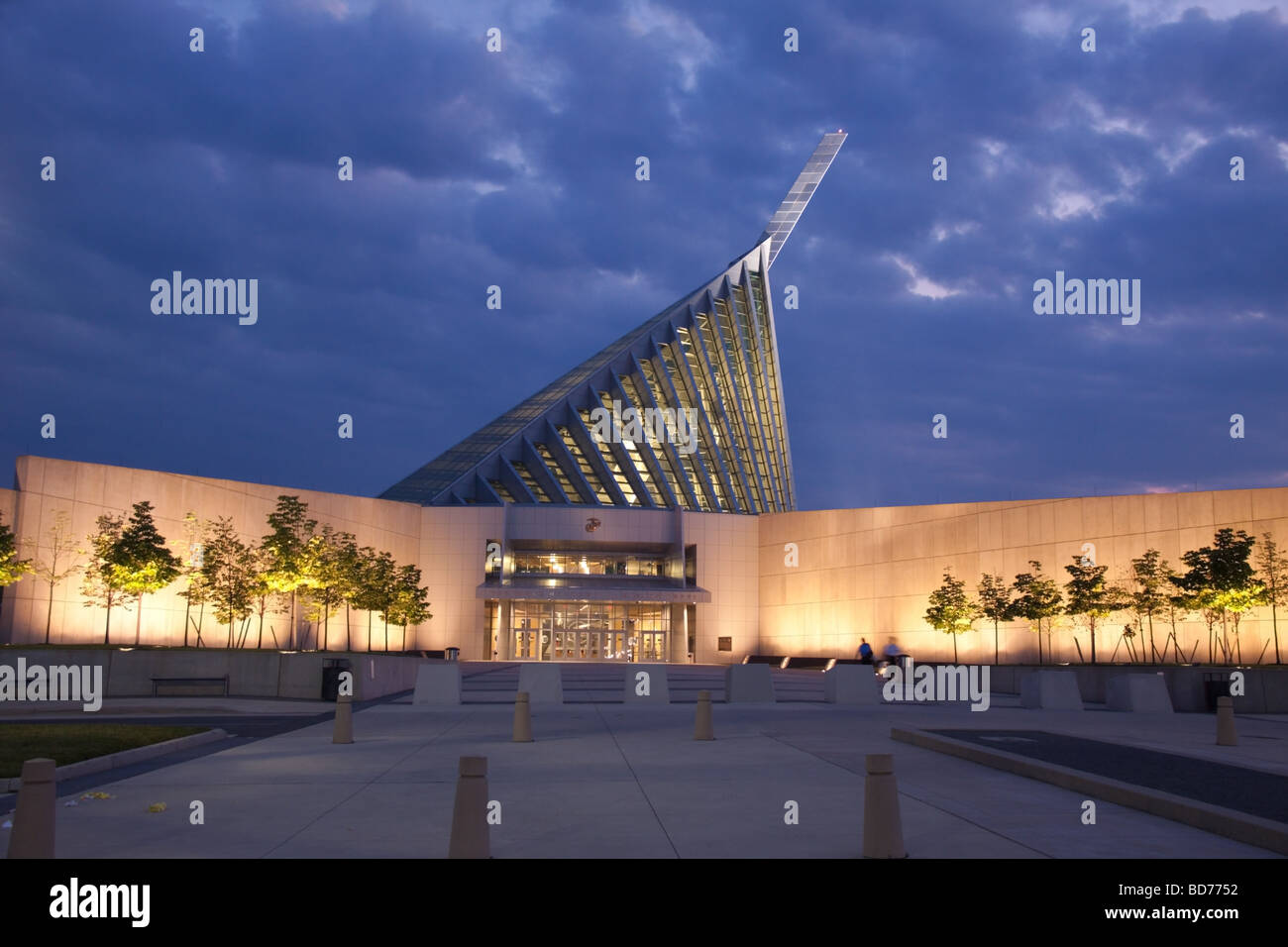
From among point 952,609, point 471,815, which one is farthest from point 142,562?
point 952,609

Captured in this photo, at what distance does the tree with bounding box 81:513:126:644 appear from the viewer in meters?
30.9

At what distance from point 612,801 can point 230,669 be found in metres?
20.5

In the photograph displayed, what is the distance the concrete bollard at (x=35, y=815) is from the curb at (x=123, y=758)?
4137 mm

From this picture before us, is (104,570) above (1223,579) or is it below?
above

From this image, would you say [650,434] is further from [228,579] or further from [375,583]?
[228,579]

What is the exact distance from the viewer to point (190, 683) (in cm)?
2714

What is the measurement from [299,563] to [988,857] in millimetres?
31939

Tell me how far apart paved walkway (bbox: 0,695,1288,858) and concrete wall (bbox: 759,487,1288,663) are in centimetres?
2546

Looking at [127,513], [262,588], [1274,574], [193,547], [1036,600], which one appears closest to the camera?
[262,588]

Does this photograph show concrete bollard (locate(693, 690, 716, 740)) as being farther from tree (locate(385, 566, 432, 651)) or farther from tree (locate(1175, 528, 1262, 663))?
tree (locate(385, 566, 432, 651))
